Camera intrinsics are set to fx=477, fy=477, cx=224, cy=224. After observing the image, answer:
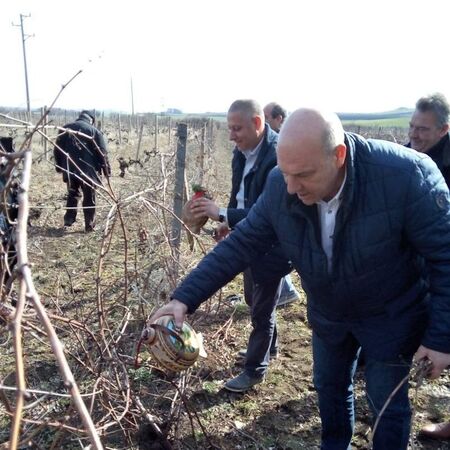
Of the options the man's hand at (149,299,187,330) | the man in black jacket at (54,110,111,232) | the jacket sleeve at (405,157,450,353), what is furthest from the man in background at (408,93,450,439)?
the man in black jacket at (54,110,111,232)

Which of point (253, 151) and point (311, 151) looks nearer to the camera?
point (311, 151)

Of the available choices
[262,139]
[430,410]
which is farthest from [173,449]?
[262,139]

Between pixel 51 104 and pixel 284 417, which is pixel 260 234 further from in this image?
pixel 284 417

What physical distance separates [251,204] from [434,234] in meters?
1.37

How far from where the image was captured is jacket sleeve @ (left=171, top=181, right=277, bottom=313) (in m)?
2.04

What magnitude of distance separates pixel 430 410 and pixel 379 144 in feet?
6.37

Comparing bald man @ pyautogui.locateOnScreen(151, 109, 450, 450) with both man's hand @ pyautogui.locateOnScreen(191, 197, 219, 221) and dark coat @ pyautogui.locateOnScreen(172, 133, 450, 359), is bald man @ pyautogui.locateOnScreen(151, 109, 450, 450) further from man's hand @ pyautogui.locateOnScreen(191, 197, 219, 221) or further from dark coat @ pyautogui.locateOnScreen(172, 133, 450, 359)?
man's hand @ pyautogui.locateOnScreen(191, 197, 219, 221)

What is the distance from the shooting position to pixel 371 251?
178 cm

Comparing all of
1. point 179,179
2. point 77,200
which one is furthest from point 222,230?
point 77,200

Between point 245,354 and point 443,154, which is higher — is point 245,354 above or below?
below

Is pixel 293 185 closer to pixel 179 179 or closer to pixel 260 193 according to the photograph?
pixel 260 193

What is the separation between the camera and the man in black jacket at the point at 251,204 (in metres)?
2.76

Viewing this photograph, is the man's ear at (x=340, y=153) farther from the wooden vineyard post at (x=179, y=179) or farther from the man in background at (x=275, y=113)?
the man in background at (x=275, y=113)

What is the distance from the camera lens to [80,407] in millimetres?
673
